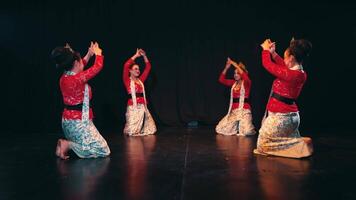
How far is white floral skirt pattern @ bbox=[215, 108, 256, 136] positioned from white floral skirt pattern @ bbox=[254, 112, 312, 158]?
172cm

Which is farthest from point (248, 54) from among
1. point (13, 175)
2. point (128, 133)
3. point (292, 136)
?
point (13, 175)

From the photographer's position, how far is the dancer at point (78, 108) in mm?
4098

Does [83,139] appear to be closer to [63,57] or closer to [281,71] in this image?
[63,57]

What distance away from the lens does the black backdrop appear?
675cm

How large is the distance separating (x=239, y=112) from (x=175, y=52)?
5.61ft

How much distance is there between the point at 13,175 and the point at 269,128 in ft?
8.27

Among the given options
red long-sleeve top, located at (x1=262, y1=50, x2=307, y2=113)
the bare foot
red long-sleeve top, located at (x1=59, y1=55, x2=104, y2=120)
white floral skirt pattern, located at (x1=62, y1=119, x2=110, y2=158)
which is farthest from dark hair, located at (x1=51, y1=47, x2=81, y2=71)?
red long-sleeve top, located at (x1=262, y1=50, x2=307, y2=113)

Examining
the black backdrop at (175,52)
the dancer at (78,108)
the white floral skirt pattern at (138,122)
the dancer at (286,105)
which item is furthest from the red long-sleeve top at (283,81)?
the black backdrop at (175,52)

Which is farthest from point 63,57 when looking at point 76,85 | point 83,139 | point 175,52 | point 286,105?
point 175,52

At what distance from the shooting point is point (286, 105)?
4262mm

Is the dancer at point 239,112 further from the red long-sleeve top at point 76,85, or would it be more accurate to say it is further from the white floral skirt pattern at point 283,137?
the red long-sleeve top at point 76,85

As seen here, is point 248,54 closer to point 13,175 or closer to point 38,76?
point 38,76

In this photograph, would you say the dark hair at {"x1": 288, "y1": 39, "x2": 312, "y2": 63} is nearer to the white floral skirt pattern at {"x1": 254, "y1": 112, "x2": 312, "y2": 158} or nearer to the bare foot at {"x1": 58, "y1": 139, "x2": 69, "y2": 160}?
the white floral skirt pattern at {"x1": 254, "y1": 112, "x2": 312, "y2": 158}

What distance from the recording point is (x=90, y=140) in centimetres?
425
